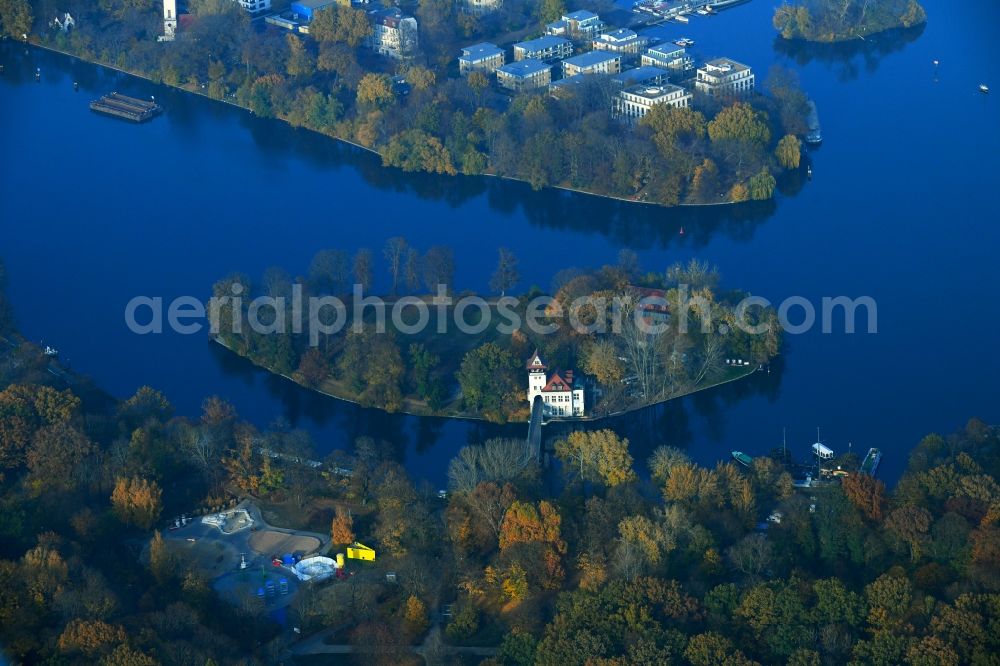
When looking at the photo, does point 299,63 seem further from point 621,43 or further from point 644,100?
point 644,100

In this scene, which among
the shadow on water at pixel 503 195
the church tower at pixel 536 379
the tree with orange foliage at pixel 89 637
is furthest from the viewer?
the shadow on water at pixel 503 195

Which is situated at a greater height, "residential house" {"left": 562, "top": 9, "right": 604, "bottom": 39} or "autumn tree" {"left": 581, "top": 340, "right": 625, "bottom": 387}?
"residential house" {"left": 562, "top": 9, "right": 604, "bottom": 39}

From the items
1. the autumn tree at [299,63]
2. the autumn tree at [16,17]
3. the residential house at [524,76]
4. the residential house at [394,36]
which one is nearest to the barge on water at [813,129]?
the residential house at [524,76]

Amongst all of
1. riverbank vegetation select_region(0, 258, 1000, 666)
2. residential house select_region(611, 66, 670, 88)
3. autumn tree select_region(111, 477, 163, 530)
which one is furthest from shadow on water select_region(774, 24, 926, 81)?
autumn tree select_region(111, 477, 163, 530)

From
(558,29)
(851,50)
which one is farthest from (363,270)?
(851,50)

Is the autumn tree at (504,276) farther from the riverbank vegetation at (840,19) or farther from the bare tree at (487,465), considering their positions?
the riverbank vegetation at (840,19)

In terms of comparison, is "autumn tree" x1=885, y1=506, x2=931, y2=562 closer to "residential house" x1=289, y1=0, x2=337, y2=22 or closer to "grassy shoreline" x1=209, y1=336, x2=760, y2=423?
"grassy shoreline" x1=209, y1=336, x2=760, y2=423

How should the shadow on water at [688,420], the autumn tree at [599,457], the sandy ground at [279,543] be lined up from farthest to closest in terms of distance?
1. the shadow on water at [688,420]
2. the autumn tree at [599,457]
3. the sandy ground at [279,543]
